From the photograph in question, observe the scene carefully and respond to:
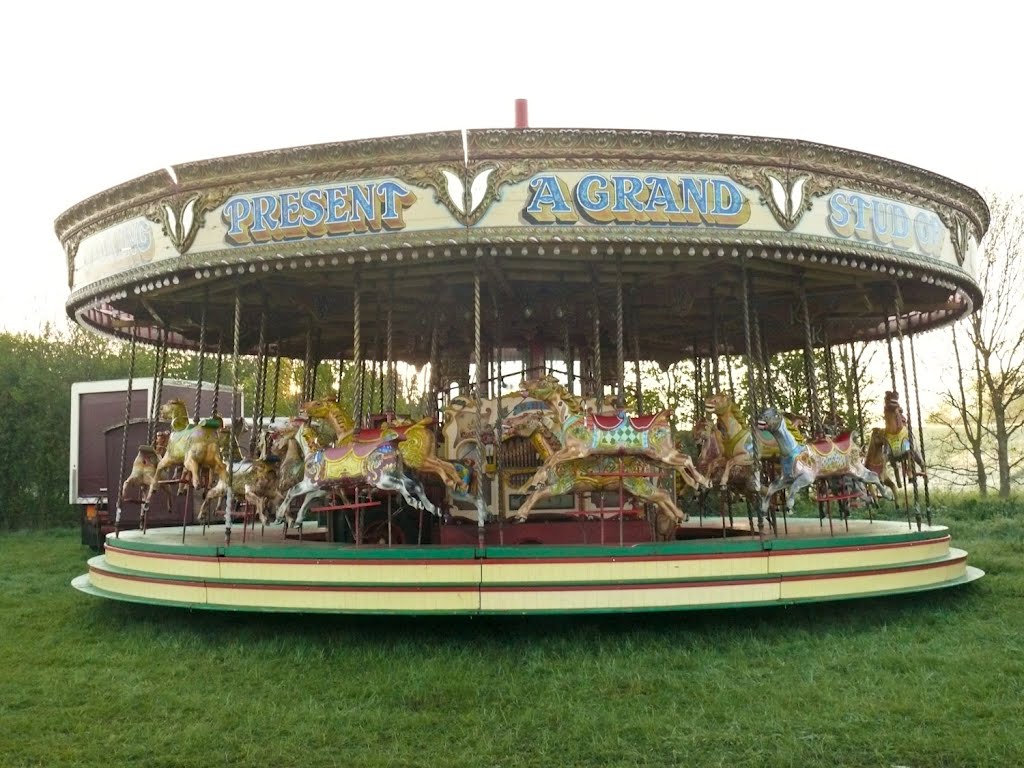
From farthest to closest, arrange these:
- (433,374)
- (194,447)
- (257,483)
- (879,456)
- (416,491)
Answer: (433,374)
(879,456)
(257,483)
(194,447)
(416,491)

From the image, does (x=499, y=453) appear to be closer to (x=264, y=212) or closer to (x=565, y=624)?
(x=565, y=624)

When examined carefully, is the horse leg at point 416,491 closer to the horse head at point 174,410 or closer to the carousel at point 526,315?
the carousel at point 526,315

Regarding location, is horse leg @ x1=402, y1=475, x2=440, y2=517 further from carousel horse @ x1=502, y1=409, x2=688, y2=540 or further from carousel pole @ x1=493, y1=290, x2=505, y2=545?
carousel horse @ x1=502, y1=409, x2=688, y2=540

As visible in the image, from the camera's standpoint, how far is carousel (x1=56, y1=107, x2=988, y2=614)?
8555 mm

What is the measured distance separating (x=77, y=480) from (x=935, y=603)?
16.2m

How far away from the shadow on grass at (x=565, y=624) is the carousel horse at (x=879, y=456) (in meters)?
2.54

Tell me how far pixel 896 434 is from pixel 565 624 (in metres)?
5.37

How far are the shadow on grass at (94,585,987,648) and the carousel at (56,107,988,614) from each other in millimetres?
296

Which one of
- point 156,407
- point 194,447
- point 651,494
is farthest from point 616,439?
point 156,407

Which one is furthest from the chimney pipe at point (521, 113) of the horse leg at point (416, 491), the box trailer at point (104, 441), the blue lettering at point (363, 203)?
the box trailer at point (104, 441)

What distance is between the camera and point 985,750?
17.9 ft

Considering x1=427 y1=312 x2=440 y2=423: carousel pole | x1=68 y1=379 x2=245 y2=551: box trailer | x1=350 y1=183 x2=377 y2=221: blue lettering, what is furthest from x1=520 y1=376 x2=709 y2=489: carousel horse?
x1=68 y1=379 x2=245 y2=551: box trailer

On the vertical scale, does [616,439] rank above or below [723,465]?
above

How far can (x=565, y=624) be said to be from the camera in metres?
8.66
